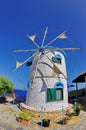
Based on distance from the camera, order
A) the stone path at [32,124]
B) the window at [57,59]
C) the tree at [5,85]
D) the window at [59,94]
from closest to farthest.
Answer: the stone path at [32,124], the window at [59,94], the window at [57,59], the tree at [5,85]

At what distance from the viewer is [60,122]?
57.4ft

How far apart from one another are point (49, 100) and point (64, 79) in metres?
3.39

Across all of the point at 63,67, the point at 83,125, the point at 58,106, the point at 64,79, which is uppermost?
the point at 63,67

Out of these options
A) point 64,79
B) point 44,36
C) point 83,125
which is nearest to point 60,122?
point 83,125

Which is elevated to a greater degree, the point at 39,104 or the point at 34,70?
the point at 34,70

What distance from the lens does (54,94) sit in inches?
831

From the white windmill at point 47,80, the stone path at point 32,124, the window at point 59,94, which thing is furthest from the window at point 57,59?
the stone path at point 32,124

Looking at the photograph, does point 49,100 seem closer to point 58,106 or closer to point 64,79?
point 58,106

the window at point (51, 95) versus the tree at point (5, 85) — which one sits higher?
the tree at point (5, 85)

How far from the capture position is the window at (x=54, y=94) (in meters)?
20.9

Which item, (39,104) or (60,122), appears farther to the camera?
(39,104)

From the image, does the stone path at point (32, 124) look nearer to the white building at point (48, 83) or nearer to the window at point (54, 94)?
the white building at point (48, 83)

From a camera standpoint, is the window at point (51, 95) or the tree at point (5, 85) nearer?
the window at point (51, 95)

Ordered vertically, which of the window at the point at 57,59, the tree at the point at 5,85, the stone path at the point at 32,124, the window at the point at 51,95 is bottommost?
the stone path at the point at 32,124
